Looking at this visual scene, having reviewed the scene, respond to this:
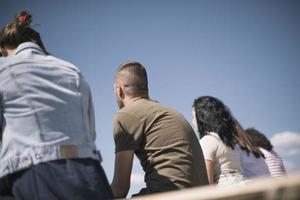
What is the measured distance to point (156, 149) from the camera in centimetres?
219

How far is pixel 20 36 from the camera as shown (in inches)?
69.6

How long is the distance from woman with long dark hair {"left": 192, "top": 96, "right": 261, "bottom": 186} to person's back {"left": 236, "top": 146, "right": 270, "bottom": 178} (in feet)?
0.21

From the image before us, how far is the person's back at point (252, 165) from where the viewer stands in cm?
351

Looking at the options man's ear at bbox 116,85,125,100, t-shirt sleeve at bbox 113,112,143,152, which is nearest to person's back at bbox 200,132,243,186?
man's ear at bbox 116,85,125,100

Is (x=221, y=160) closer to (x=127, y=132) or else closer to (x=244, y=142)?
(x=244, y=142)

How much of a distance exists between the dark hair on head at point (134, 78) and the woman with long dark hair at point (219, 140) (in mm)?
924

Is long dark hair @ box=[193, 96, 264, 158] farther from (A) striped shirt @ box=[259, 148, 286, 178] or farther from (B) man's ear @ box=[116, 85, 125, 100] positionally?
(B) man's ear @ box=[116, 85, 125, 100]

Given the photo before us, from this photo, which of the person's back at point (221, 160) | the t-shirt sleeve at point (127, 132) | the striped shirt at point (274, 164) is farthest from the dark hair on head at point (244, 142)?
the t-shirt sleeve at point (127, 132)

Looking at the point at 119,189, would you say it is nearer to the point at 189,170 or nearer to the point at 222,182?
the point at 189,170

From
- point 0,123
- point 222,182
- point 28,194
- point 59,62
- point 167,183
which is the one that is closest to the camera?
point 28,194

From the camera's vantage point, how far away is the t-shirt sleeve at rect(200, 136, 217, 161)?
3.08 metres

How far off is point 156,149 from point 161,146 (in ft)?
0.11

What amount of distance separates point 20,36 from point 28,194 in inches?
31.4

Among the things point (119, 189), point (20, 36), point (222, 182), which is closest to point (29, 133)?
point (20, 36)
